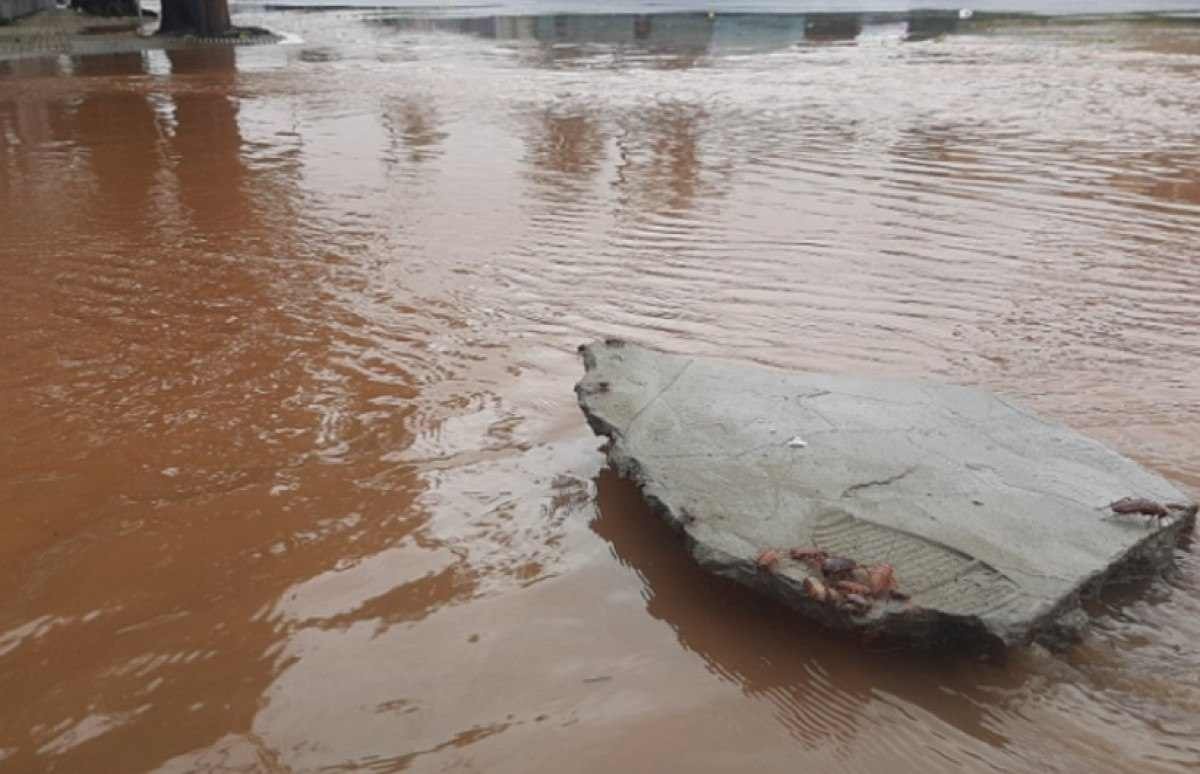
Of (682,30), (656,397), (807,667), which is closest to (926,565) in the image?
(807,667)

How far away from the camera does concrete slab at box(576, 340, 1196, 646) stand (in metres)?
2.43

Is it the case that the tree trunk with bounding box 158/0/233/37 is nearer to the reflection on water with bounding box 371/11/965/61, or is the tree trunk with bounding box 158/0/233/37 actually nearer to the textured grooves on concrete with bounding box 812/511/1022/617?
the reflection on water with bounding box 371/11/965/61

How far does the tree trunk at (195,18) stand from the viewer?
883 inches

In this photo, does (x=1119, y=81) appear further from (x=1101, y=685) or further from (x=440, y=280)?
(x=1101, y=685)

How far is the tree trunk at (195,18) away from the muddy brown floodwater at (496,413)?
13646 mm

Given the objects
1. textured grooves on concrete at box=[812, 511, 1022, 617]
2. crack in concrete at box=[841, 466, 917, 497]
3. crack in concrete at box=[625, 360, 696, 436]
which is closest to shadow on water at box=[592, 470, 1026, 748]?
textured grooves on concrete at box=[812, 511, 1022, 617]

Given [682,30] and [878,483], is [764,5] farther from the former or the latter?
[878,483]

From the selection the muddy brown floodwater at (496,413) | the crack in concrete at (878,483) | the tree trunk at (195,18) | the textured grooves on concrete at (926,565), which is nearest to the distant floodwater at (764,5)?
the tree trunk at (195,18)

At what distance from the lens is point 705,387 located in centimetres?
362

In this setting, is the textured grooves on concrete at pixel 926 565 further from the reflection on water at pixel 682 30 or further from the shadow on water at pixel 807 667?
the reflection on water at pixel 682 30

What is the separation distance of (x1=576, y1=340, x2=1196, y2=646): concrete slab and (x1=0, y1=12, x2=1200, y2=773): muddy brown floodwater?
13cm

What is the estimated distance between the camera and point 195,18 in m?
22.9

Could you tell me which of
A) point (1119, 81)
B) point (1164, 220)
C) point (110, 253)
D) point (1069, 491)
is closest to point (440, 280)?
point (110, 253)

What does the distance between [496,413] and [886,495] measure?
5.31ft
